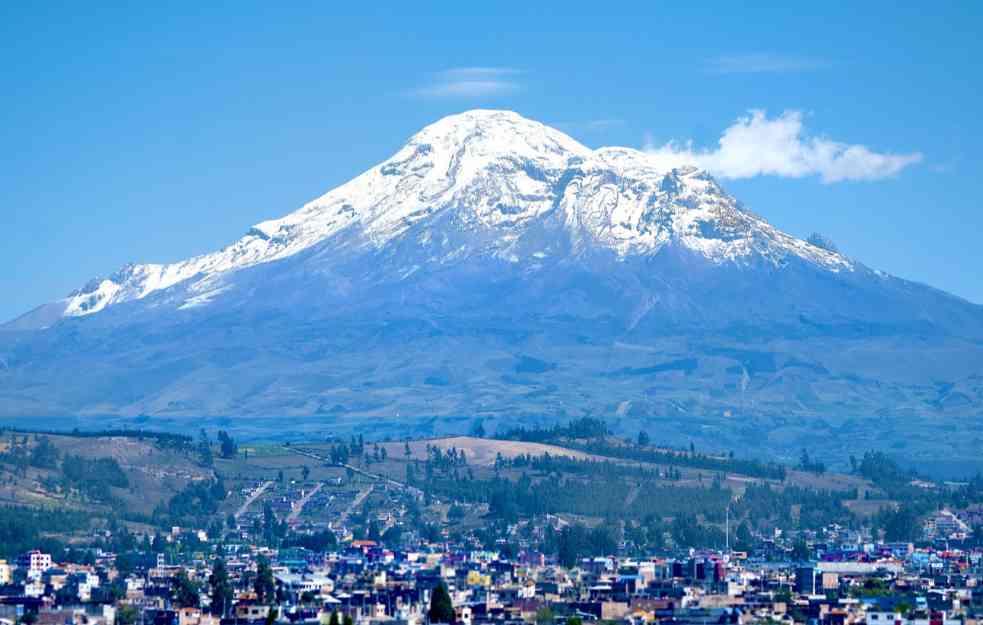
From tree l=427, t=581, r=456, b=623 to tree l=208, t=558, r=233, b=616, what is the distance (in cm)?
1369

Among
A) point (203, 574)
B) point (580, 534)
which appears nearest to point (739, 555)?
point (580, 534)

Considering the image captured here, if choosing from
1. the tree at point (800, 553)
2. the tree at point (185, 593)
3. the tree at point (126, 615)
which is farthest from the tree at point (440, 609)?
the tree at point (800, 553)

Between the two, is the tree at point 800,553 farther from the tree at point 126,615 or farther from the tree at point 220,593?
the tree at point 126,615

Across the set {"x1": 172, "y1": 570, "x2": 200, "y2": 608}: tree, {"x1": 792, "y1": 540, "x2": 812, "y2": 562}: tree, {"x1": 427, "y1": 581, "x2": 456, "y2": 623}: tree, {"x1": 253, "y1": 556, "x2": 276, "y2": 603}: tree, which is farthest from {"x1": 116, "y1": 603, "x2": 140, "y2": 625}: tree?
{"x1": 792, "y1": 540, "x2": 812, "y2": 562}: tree

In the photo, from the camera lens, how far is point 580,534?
180m

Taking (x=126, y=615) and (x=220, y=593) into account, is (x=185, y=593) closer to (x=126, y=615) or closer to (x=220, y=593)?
(x=220, y=593)

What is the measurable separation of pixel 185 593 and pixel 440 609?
23368 mm

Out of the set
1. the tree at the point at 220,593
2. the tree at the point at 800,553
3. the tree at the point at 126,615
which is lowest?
the tree at the point at 126,615

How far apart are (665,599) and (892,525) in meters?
73.6

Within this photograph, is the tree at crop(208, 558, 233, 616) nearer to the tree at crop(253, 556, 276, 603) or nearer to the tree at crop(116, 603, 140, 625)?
the tree at crop(253, 556, 276, 603)

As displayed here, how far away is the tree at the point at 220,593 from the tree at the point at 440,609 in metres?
13.7

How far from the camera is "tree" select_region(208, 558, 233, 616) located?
404ft

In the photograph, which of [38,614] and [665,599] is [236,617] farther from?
[665,599]

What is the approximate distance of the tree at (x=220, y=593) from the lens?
123 m
